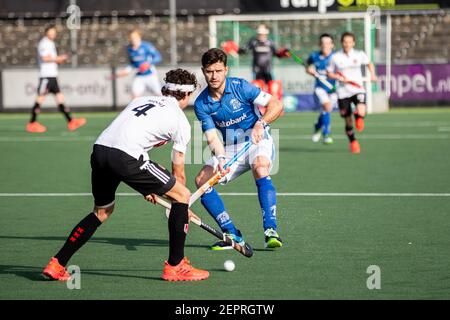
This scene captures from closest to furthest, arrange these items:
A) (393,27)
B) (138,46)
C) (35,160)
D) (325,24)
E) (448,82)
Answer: (35,160) → (138,46) → (448,82) → (325,24) → (393,27)

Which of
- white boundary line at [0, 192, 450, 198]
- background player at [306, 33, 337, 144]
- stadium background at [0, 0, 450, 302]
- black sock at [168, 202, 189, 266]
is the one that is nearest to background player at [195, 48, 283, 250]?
stadium background at [0, 0, 450, 302]

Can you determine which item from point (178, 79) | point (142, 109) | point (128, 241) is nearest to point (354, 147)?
point (128, 241)

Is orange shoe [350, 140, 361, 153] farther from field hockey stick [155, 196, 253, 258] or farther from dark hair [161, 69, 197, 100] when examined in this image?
dark hair [161, 69, 197, 100]

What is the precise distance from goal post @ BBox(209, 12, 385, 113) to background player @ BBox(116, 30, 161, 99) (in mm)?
4844

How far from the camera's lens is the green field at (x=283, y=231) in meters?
A: 7.61

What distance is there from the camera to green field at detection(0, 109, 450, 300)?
25.0 ft

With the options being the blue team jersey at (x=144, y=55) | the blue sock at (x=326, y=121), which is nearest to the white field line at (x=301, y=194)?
the blue sock at (x=326, y=121)

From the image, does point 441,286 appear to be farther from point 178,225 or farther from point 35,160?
point 35,160

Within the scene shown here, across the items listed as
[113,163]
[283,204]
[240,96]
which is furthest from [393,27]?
[113,163]

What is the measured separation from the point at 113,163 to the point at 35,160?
956cm

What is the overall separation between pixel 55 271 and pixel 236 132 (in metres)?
2.55

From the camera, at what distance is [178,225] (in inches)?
310

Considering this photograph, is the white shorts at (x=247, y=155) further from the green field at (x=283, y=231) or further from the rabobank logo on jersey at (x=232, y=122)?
the green field at (x=283, y=231)
